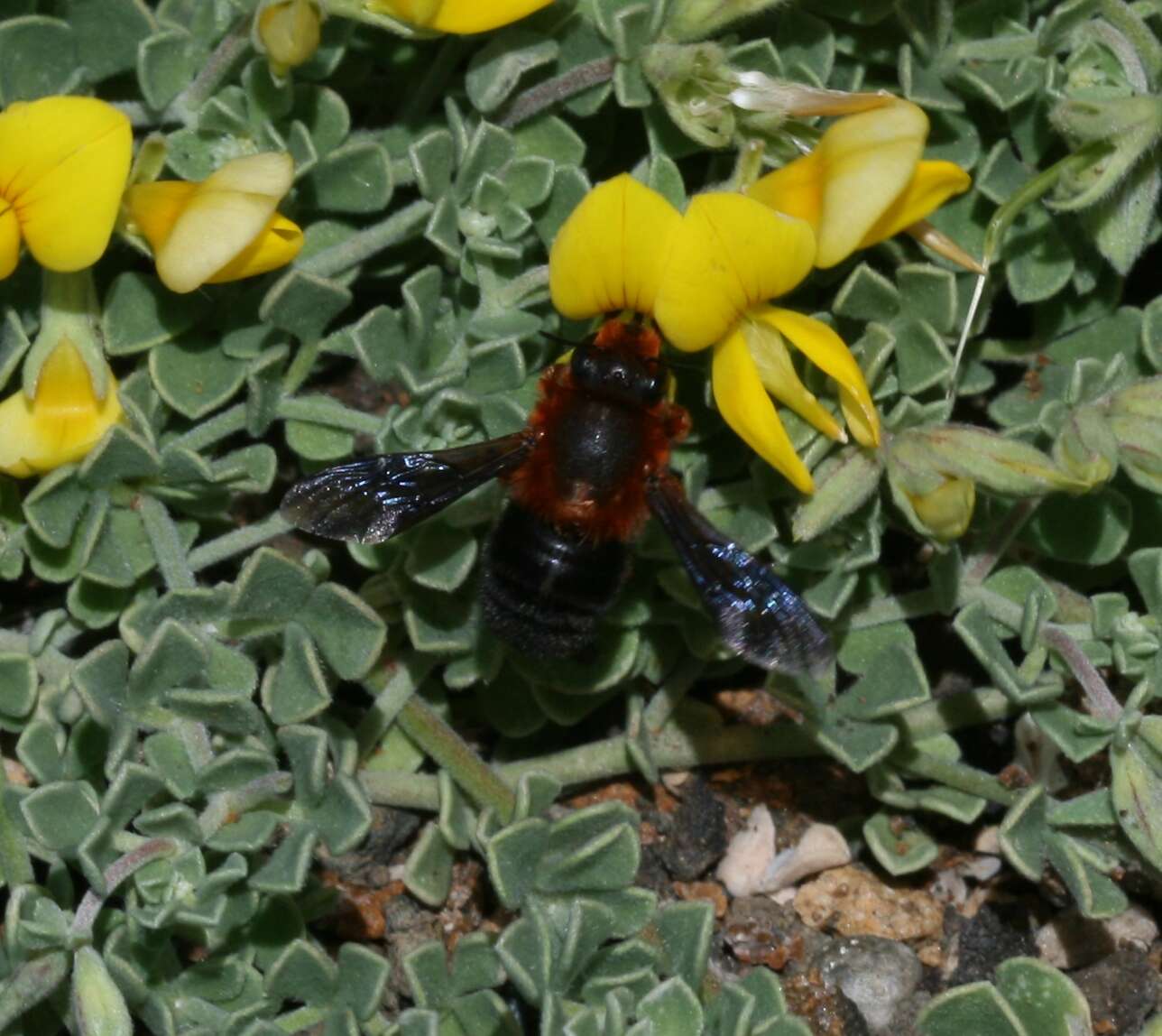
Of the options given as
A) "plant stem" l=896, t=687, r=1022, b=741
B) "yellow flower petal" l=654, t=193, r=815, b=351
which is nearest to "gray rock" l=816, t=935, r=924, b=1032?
"plant stem" l=896, t=687, r=1022, b=741

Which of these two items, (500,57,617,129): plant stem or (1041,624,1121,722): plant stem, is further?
(500,57,617,129): plant stem

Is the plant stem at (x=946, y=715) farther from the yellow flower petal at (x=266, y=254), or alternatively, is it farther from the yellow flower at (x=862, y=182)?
the yellow flower petal at (x=266, y=254)

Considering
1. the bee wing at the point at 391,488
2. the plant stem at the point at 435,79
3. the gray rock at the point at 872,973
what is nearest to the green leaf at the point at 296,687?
the bee wing at the point at 391,488

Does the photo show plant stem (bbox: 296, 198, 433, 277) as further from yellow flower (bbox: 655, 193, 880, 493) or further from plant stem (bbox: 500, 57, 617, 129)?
yellow flower (bbox: 655, 193, 880, 493)

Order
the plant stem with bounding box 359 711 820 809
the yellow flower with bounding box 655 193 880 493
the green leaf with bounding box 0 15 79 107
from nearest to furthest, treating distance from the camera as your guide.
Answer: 1. the yellow flower with bounding box 655 193 880 493
2. the green leaf with bounding box 0 15 79 107
3. the plant stem with bounding box 359 711 820 809

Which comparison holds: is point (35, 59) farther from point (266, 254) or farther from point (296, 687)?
point (296, 687)

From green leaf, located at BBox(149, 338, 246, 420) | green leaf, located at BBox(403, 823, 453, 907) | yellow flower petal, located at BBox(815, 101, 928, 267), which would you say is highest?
yellow flower petal, located at BBox(815, 101, 928, 267)

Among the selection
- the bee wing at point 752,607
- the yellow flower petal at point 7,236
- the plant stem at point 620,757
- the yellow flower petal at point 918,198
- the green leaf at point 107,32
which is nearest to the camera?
the bee wing at point 752,607

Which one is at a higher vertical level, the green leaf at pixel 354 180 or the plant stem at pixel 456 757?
the green leaf at pixel 354 180
